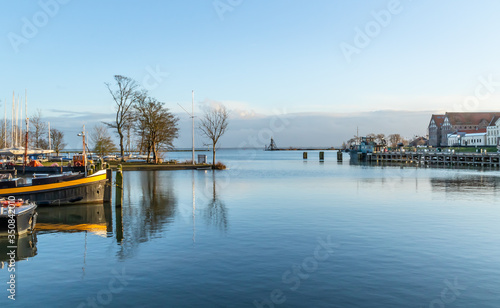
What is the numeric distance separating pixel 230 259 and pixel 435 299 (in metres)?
6.61

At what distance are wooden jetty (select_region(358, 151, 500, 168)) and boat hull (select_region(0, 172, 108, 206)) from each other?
77.0 metres

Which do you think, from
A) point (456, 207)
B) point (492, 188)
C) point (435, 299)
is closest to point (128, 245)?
point (435, 299)

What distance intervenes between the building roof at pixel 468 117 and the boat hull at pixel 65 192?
161 m

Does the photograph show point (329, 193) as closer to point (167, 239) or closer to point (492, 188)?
point (492, 188)

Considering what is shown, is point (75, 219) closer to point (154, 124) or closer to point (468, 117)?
point (154, 124)

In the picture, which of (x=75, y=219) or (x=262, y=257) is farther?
(x=75, y=219)

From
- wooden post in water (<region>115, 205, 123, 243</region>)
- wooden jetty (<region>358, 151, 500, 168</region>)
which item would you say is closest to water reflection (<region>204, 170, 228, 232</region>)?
wooden post in water (<region>115, 205, 123, 243</region>)

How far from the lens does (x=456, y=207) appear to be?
2702cm

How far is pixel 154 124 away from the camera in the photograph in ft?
236

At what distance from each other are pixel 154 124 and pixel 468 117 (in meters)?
139

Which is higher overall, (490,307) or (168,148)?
(168,148)

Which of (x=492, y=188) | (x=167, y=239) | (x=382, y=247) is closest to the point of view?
(x=382, y=247)

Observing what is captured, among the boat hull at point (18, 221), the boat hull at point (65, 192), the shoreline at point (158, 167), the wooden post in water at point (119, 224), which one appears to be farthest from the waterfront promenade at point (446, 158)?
the boat hull at point (18, 221)

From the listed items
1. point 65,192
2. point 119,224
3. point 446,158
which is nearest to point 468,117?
point 446,158
